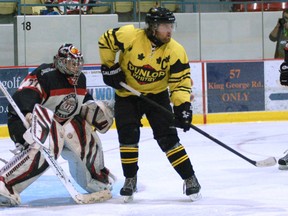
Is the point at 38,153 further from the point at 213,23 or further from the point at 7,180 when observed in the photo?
the point at 213,23

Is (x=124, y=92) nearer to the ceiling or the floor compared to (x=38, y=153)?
nearer to the ceiling

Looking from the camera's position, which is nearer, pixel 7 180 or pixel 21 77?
pixel 7 180

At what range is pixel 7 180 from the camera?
439 cm

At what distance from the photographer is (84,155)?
15.1 ft

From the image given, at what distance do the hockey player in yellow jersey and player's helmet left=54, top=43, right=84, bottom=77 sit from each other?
0.14m

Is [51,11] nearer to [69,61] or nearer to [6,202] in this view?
[69,61]

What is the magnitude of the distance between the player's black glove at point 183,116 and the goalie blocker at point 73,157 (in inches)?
17.0

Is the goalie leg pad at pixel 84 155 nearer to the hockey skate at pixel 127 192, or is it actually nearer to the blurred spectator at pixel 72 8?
the hockey skate at pixel 127 192

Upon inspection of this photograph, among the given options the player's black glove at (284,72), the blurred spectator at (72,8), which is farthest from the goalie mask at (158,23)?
the blurred spectator at (72,8)

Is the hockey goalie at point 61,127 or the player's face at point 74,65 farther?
the player's face at point 74,65

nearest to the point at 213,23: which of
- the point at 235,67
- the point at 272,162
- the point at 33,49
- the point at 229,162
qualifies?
the point at 235,67

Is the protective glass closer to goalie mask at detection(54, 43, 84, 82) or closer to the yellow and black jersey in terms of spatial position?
the yellow and black jersey

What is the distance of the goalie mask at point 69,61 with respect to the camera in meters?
4.48

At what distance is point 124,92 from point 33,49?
4383 millimetres
